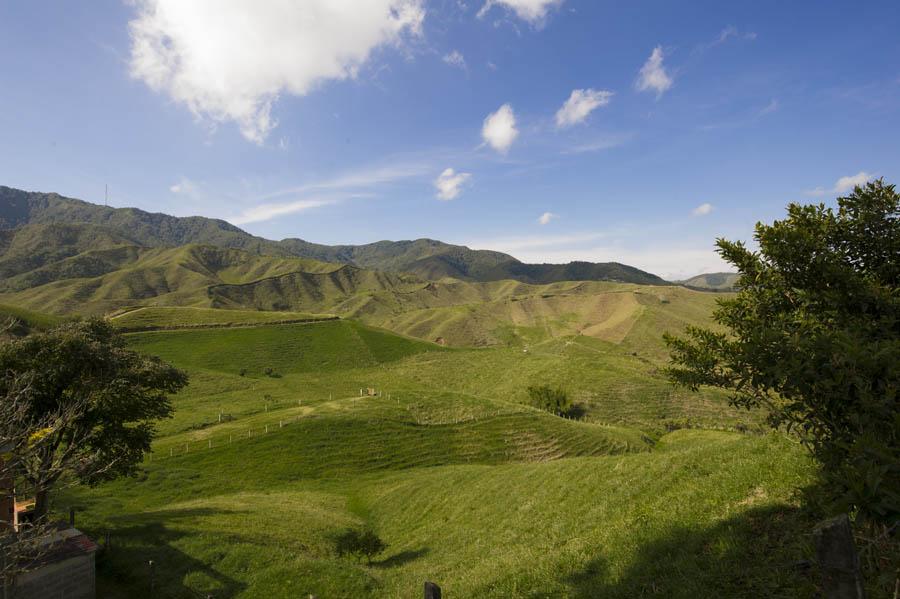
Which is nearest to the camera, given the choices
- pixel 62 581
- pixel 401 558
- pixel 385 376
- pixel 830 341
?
pixel 830 341

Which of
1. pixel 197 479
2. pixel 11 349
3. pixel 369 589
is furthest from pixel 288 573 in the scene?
pixel 197 479

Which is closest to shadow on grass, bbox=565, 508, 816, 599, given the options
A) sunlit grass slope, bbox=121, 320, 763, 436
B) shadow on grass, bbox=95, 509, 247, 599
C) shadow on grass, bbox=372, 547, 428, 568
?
shadow on grass, bbox=372, 547, 428, 568

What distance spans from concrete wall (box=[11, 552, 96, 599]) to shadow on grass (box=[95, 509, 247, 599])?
1537 millimetres

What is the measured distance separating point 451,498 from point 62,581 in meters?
24.2

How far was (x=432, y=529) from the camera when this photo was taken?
98.0 feet

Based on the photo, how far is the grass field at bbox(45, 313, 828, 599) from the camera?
42.4ft

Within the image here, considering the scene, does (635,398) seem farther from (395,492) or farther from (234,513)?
(234,513)

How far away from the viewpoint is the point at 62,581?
2114cm

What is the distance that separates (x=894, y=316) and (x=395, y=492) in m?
41.4

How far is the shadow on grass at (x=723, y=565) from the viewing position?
937 centimetres

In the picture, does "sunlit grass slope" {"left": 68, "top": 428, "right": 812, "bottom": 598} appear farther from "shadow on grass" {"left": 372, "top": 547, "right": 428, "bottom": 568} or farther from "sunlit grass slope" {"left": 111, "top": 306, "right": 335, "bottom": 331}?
"sunlit grass slope" {"left": 111, "top": 306, "right": 335, "bottom": 331}

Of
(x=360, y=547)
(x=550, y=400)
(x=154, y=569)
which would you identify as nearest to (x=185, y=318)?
(x=550, y=400)

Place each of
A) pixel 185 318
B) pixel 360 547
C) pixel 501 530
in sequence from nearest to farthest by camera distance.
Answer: pixel 501 530
pixel 360 547
pixel 185 318

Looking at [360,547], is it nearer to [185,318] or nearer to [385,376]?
[385,376]
